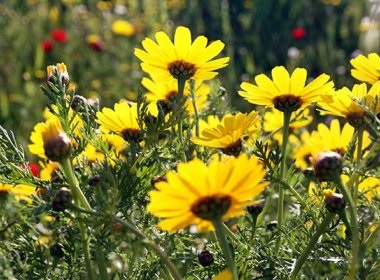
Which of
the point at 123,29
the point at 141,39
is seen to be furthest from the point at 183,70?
the point at 141,39

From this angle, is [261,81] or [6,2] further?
[6,2]

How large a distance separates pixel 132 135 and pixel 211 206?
1.55 feet

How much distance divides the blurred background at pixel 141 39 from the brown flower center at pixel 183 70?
9.28 ft

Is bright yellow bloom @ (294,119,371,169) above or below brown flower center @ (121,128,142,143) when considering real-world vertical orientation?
above

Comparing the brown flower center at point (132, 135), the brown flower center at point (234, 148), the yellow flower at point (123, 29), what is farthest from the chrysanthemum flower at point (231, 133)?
the yellow flower at point (123, 29)

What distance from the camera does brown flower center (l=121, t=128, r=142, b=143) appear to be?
147cm

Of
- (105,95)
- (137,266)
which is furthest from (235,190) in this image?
(105,95)

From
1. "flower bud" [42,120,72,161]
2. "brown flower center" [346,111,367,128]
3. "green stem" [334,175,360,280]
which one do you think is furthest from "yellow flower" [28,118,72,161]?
"brown flower center" [346,111,367,128]

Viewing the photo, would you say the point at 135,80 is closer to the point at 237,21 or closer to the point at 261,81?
the point at 237,21

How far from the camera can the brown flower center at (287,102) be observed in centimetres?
147

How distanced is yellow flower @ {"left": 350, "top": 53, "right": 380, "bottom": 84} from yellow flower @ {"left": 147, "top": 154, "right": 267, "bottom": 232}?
0.55 metres

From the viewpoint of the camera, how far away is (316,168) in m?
1.19

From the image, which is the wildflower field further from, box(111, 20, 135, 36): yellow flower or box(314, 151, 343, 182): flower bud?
box(111, 20, 135, 36): yellow flower

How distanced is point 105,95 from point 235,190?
395 cm
